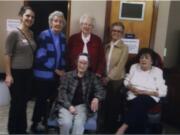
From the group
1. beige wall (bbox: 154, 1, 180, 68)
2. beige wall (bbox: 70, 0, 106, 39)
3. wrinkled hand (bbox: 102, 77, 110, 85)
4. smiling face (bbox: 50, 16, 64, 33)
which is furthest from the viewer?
beige wall (bbox: 154, 1, 180, 68)

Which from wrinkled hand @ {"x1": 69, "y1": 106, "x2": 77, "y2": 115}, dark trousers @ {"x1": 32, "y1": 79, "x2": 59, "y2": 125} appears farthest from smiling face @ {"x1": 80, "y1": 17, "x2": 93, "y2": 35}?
wrinkled hand @ {"x1": 69, "y1": 106, "x2": 77, "y2": 115}

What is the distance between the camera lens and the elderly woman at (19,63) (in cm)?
308

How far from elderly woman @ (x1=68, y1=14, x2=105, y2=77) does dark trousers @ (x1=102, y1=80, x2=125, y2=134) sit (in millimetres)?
248

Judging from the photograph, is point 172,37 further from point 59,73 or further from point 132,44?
point 59,73

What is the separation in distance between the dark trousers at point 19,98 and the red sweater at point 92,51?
0.48m

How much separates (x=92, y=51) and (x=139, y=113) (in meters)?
0.80

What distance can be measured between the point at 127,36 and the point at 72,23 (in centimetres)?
65

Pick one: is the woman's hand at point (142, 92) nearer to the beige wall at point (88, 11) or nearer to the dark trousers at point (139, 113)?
the dark trousers at point (139, 113)

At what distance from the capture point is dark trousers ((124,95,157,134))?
10.8ft

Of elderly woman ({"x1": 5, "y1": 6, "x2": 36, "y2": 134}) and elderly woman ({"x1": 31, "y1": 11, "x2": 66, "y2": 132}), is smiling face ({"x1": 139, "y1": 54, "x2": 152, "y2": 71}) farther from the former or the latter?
elderly woman ({"x1": 5, "y1": 6, "x2": 36, "y2": 134})

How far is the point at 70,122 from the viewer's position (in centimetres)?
304

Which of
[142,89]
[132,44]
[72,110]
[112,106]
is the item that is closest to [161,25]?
[132,44]

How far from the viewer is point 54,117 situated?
3.11 m

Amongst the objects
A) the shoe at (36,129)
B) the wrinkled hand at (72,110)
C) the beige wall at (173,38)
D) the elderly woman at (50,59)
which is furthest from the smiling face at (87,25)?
the beige wall at (173,38)
